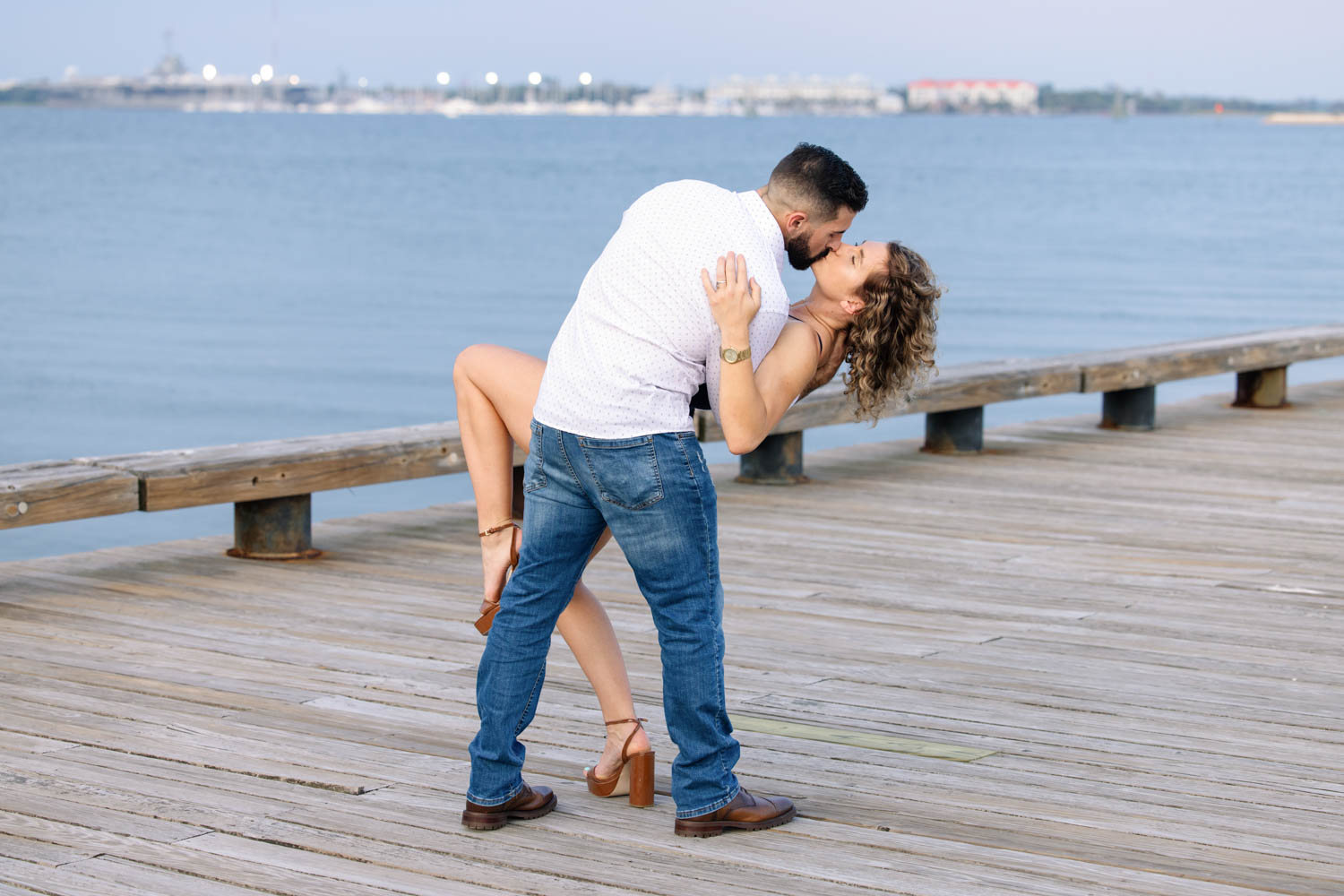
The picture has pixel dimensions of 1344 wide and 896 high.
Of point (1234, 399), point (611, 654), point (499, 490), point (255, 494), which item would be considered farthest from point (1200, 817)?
point (1234, 399)

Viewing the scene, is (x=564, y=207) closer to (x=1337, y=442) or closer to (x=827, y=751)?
(x=1337, y=442)

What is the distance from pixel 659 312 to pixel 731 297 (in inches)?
6.0

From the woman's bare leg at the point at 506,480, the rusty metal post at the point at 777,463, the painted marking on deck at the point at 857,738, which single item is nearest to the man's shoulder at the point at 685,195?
the woman's bare leg at the point at 506,480

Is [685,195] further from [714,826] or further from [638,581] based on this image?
[714,826]

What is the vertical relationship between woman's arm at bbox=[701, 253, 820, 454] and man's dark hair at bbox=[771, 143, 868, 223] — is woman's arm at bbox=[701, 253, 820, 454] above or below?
below

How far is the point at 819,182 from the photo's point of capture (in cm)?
338

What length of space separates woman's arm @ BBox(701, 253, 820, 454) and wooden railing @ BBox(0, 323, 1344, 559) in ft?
5.20

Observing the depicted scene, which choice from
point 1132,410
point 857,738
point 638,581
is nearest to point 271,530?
point 857,738

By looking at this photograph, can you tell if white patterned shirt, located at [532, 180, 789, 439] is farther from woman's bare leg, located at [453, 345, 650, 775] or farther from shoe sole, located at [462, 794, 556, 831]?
shoe sole, located at [462, 794, 556, 831]

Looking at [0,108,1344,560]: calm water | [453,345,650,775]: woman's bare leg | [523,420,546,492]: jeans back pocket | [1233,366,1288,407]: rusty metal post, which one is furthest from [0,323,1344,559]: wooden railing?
[0,108,1344,560]: calm water

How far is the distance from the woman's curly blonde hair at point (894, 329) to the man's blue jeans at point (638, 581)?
0.40 metres

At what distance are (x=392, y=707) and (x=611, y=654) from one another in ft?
3.20

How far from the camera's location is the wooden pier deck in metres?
3.47

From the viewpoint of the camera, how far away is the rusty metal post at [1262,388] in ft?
36.8
